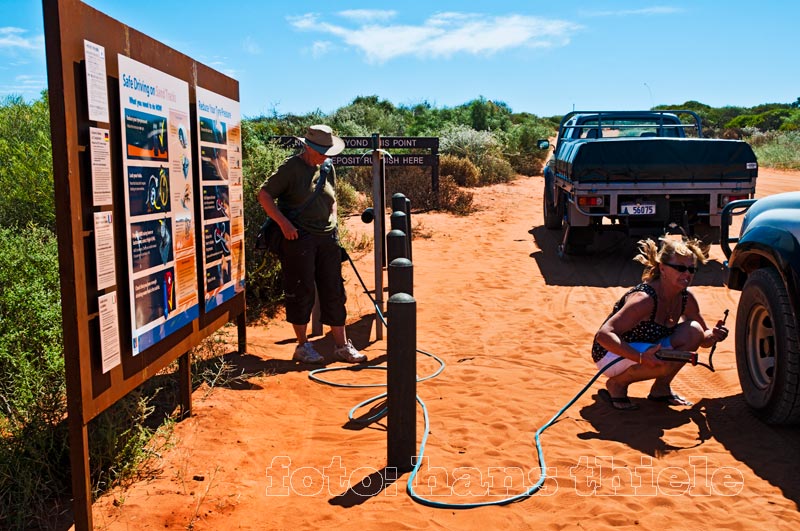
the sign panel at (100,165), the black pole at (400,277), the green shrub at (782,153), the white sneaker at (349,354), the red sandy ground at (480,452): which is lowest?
the red sandy ground at (480,452)

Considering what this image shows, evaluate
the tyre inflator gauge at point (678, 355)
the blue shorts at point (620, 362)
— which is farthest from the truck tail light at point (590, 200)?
the tyre inflator gauge at point (678, 355)

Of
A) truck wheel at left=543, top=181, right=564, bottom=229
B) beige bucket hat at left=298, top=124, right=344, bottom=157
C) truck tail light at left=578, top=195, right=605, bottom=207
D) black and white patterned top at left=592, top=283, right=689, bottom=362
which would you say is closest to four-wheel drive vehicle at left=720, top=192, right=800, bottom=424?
black and white patterned top at left=592, top=283, right=689, bottom=362

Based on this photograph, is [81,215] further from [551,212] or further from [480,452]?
[551,212]

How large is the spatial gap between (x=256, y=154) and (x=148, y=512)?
5.65 meters

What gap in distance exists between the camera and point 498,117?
3369 centimetres

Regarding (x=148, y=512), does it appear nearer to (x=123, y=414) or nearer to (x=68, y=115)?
(x=123, y=414)

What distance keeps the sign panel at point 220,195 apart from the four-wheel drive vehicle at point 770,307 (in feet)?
11.6

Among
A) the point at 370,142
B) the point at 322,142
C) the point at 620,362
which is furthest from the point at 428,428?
the point at 370,142

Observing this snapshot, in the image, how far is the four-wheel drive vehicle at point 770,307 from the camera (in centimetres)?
421

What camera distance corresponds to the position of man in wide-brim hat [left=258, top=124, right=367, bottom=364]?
5781 millimetres

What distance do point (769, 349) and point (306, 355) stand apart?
346cm

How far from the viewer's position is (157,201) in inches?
154

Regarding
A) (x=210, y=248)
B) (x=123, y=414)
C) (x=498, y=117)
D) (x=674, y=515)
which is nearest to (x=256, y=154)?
(x=210, y=248)

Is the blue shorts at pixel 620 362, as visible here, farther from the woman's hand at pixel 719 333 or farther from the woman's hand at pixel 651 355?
the woman's hand at pixel 719 333
